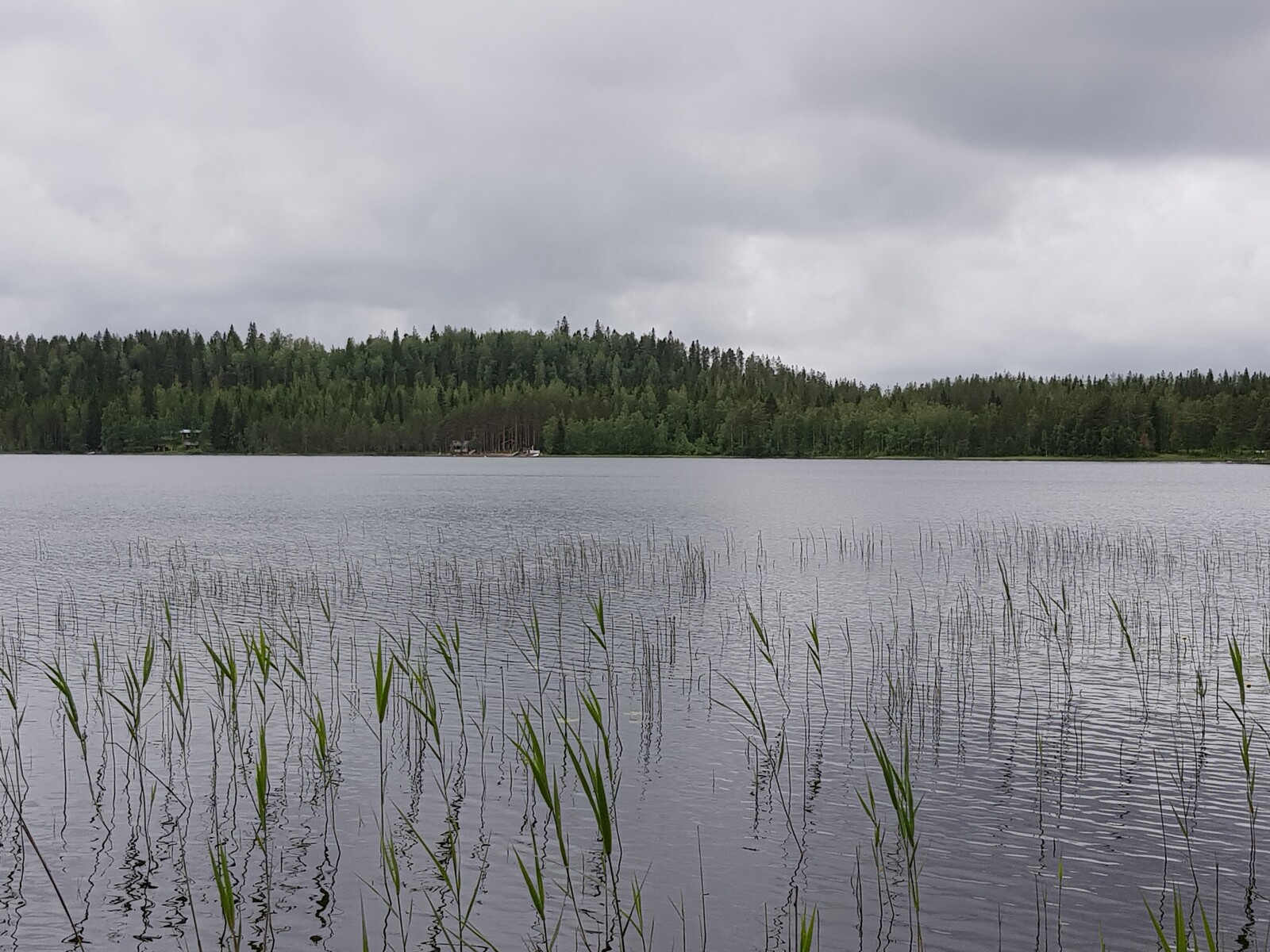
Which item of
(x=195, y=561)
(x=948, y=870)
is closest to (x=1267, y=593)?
(x=948, y=870)

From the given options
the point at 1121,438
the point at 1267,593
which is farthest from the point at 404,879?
the point at 1121,438

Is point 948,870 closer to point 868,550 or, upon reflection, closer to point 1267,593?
point 1267,593

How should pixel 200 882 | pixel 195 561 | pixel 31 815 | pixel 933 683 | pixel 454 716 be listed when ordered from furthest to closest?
pixel 195 561 → pixel 933 683 → pixel 454 716 → pixel 31 815 → pixel 200 882

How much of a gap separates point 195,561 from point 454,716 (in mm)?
21110

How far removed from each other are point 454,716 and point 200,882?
602 cm

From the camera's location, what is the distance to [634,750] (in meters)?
13.8

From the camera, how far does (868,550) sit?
1449 inches

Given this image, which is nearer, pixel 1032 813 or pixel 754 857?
pixel 754 857

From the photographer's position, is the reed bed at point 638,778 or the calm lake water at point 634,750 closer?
the reed bed at point 638,778

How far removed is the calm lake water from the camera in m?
9.28

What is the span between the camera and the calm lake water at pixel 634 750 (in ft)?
30.5

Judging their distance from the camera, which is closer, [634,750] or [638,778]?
[638,778]

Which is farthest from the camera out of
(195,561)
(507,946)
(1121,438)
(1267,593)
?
(1121,438)

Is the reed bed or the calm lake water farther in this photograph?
the calm lake water
